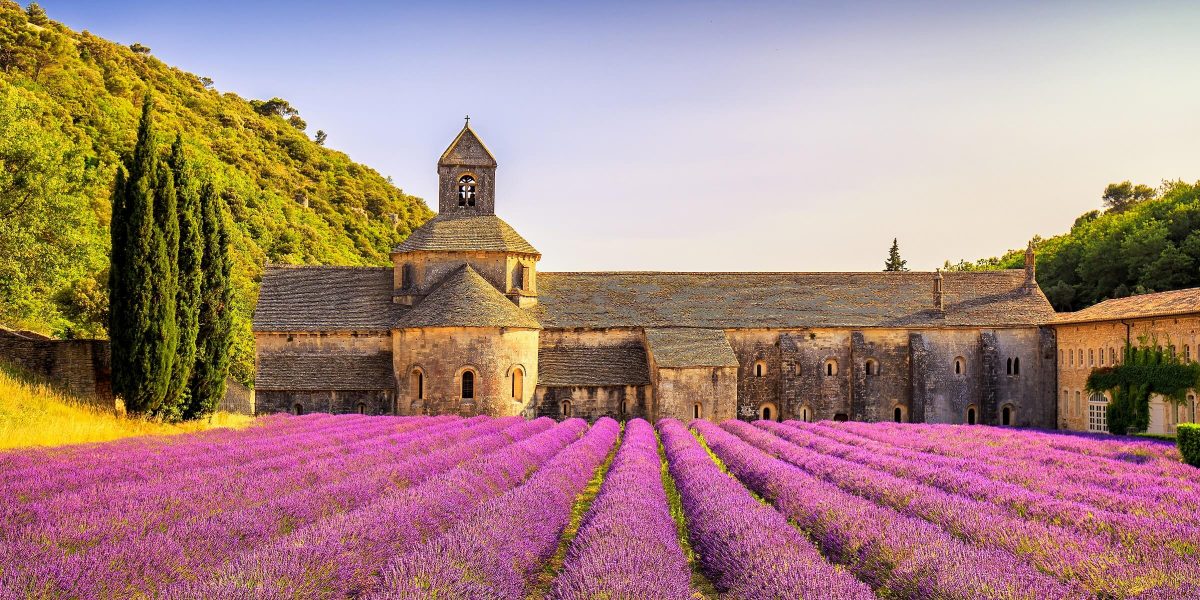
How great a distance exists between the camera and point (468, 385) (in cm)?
3441

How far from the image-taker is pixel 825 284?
4369 centimetres

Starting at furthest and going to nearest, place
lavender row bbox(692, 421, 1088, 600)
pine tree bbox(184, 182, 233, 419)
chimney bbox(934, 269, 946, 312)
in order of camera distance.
→ chimney bbox(934, 269, 946, 312) → pine tree bbox(184, 182, 233, 419) → lavender row bbox(692, 421, 1088, 600)

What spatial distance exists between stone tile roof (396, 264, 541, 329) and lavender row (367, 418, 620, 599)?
2057cm

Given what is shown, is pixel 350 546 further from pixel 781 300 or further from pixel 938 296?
pixel 938 296

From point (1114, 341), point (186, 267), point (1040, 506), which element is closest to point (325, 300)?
point (186, 267)

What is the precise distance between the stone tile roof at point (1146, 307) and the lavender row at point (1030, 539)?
72.4 ft

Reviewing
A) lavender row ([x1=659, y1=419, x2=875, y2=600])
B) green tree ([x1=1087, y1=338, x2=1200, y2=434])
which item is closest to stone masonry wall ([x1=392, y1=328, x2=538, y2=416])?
lavender row ([x1=659, y1=419, x2=875, y2=600])

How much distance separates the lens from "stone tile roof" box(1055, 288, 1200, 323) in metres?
30.8

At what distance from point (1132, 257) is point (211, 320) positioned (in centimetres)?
5218

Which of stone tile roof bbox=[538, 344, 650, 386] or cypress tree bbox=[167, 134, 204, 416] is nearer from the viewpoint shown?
cypress tree bbox=[167, 134, 204, 416]

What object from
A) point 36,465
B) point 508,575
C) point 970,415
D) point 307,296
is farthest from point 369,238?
point 508,575

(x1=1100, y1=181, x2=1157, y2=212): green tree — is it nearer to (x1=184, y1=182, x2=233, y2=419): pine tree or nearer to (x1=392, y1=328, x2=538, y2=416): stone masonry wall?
(x1=392, y1=328, x2=538, y2=416): stone masonry wall

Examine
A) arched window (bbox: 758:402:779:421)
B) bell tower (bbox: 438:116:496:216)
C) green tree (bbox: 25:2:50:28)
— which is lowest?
arched window (bbox: 758:402:779:421)

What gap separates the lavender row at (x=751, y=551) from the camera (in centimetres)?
737
